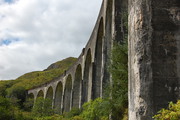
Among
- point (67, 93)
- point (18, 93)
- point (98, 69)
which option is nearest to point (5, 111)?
point (98, 69)

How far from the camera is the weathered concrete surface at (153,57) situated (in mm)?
3799

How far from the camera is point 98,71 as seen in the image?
58.9ft

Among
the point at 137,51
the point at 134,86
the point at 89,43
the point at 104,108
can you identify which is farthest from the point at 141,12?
the point at 89,43

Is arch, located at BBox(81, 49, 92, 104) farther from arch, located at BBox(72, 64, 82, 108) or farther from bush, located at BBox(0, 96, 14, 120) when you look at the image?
bush, located at BBox(0, 96, 14, 120)

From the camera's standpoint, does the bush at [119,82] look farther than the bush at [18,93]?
No

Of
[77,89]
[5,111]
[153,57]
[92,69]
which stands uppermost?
[92,69]

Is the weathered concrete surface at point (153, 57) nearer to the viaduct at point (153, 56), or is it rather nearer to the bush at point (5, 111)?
the viaduct at point (153, 56)

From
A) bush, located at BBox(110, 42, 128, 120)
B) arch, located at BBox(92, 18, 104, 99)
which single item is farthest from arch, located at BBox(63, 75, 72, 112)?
bush, located at BBox(110, 42, 128, 120)

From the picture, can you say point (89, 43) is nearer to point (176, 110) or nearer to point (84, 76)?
point (84, 76)

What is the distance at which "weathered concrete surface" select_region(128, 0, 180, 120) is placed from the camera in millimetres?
3799

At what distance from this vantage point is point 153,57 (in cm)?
397

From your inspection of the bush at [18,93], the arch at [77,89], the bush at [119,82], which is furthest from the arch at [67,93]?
the bush at [119,82]

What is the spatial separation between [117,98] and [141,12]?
451 cm

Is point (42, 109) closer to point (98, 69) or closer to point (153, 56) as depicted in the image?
point (98, 69)
